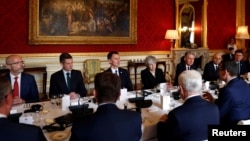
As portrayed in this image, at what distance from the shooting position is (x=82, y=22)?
6.57 m

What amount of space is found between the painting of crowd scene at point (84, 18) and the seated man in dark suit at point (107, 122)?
4.77m

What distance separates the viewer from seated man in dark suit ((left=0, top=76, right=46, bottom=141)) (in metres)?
1.41

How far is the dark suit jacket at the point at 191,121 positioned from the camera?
6.05 ft

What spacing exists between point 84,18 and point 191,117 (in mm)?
5242

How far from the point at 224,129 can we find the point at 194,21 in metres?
7.72

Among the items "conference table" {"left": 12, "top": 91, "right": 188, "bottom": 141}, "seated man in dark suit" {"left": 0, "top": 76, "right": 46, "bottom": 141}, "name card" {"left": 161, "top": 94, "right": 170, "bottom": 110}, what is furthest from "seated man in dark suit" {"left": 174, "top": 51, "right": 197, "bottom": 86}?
"seated man in dark suit" {"left": 0, "top": 76, "right": 46, "bottom": 141}

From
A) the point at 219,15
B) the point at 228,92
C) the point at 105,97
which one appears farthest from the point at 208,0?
the point at 105,97

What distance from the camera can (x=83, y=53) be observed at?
22.1ft

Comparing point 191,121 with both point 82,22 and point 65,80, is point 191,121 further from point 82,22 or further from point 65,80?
point 82,22

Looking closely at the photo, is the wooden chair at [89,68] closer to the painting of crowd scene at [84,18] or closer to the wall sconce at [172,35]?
the painting of crowd scene at [84,18]

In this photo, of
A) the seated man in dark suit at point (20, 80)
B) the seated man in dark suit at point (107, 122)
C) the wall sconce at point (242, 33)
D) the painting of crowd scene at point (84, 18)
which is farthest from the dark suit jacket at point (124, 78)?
the wall sconce at point (242, 33)

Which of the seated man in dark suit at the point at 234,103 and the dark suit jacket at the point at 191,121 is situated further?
the seated man in dark suit at the point at 234,103

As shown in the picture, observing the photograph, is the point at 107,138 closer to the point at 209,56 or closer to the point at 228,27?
the point at 209,56

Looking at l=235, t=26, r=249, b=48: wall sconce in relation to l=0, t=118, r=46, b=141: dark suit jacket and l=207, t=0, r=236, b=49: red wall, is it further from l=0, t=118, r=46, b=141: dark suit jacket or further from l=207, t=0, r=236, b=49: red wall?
l=0, t=118, r=46, b=141: dark suit jacket
